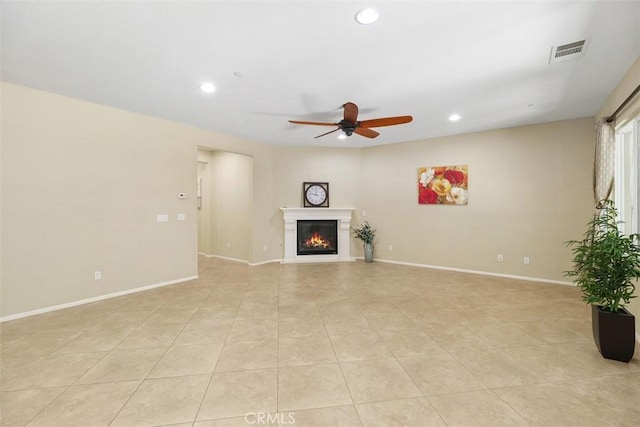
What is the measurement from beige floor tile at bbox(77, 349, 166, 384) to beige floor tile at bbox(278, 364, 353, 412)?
114cm

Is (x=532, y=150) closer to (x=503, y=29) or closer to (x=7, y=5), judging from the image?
(x=503, y=29)

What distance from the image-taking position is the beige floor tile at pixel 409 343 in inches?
97.7

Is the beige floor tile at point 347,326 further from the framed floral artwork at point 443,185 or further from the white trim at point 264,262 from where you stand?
the framed floral artwork at point 443,185

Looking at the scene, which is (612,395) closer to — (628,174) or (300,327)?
(300,327)

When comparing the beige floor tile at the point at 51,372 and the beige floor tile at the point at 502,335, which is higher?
the beige floor tile at the point at 51,372

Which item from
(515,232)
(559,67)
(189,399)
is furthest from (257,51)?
(515,232)

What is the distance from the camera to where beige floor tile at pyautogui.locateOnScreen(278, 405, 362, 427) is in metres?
1.66

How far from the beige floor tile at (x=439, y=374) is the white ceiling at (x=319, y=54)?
2.82m

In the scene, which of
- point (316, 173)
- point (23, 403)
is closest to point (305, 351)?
point (23, 403)

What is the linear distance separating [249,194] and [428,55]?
4742 millimetres

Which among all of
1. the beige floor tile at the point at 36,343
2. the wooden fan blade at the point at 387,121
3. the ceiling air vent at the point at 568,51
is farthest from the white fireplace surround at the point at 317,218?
the ceiling air vent at the point at 568,51

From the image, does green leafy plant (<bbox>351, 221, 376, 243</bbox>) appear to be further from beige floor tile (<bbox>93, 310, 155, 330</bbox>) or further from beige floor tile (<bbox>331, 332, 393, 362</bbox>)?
beige floor tile (<bbox>93, 310, 155, 330</bbox>)

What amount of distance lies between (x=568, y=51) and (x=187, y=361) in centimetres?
456

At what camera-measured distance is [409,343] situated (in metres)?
2.65
